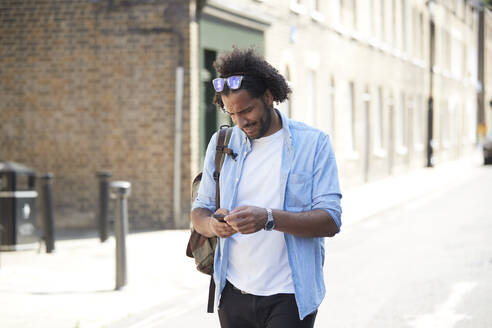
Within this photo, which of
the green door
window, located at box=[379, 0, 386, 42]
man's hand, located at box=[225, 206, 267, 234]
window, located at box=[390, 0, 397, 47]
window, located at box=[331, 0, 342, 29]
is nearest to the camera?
man's hand, located at box=[225, 206, 267, 234]

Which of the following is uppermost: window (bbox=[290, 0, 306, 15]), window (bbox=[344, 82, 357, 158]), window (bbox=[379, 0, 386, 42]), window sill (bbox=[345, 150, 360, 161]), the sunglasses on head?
window (bbox=[379, 0, 386, 42])

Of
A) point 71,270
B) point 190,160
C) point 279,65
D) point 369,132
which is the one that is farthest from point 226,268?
point 369,132

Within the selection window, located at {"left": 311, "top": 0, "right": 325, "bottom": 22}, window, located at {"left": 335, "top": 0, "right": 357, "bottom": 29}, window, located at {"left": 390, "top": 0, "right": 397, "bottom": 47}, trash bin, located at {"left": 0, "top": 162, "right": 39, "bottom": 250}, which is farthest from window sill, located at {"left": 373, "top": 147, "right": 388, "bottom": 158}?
trash bin, located at {"left": 0, "top": 162, "right": 39, "bottom": 250}

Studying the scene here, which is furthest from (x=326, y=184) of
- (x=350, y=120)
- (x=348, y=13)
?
(x=348, y=13)

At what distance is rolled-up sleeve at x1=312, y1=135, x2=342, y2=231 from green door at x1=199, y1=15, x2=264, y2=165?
11971 millimetres

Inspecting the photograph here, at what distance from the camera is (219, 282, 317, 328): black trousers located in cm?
360

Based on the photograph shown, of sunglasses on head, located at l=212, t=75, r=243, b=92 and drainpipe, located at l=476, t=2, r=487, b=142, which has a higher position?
drainpipe, located at l=476, t=2, r=487, b=142

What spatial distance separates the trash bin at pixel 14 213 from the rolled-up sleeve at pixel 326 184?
9.04 m

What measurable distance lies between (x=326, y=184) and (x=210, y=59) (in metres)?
13.0

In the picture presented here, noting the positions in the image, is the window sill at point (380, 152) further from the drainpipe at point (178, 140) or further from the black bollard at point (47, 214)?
the black bollard at point (47, 214)

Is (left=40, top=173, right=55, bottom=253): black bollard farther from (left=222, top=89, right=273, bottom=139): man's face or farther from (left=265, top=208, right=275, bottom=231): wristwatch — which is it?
(left=265, top=208, right=275, bottom=231): wristwatch

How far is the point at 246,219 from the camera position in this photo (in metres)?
3.34

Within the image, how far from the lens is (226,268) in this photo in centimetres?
373

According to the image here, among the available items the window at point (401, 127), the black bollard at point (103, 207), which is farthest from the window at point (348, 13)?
the black bollard at point (103, 207)
